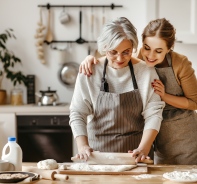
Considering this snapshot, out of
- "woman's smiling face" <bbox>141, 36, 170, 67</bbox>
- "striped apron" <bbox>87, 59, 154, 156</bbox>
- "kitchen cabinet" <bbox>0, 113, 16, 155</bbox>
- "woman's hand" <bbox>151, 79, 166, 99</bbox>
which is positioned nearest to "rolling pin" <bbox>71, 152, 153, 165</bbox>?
"striped apron" <bbox>87, 59, 154, 156</bbox>

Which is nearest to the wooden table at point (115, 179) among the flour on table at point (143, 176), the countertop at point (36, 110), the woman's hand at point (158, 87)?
the flour on table at point (143, 176)

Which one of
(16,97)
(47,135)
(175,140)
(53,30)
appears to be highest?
(53,30)

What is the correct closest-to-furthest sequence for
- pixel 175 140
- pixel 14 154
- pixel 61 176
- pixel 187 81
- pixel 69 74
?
pixel 61 176
pixel 14 154
pixel 187 81
pixel 175 140
pixel 69 74

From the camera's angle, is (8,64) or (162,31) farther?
(8,64)

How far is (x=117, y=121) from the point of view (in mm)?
2484

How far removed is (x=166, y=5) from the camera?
4.21 metres

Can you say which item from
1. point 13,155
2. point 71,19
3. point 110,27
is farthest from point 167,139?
point 71,19

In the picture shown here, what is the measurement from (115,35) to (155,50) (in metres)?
0.23

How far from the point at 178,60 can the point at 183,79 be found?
0.10 meters

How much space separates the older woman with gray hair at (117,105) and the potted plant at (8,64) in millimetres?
2076

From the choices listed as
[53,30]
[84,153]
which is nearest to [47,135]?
[53,30]

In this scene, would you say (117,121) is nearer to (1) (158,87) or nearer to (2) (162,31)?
(1) (158,87)

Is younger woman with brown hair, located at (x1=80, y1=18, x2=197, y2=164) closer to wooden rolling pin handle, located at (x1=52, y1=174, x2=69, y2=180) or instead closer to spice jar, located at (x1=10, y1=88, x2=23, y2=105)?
wooden rolling pin handle, located at (x1=52, y1=174, x2=69, y2=180)

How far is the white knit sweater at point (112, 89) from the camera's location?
2.47 metres
